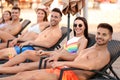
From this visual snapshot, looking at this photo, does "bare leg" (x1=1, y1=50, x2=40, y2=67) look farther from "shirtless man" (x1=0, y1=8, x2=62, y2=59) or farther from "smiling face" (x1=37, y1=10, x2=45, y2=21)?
"smiling face" (x1=37, y1=10, x2=45, y2=21)

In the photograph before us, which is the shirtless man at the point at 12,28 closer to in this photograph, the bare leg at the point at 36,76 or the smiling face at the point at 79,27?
the smiling face at the point at 79,27

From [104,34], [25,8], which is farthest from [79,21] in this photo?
[25,8]

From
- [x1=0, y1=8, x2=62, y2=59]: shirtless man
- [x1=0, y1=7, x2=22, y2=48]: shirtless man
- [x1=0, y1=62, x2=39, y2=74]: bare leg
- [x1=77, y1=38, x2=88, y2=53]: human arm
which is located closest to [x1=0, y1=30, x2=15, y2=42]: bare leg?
[x1=0, y1=7, x2=22, y2=48]: shirtless man

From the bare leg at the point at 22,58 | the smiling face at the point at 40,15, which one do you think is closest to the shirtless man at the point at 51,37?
the smiling face at the point at 40,15

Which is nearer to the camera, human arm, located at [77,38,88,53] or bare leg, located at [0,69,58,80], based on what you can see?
bare leg, located at [0,69,58,80]

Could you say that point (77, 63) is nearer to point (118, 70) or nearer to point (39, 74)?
point (39, 74)

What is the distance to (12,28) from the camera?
768cm

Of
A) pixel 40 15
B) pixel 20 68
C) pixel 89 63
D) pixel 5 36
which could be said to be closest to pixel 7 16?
pixel 5 36

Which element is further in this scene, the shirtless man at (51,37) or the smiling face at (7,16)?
the smiling face at (7,16)

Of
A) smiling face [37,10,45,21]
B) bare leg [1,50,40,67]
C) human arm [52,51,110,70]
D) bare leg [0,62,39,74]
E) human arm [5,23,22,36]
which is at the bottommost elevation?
bare leg [0,62,39,74]

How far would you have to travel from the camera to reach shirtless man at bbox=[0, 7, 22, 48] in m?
7.35

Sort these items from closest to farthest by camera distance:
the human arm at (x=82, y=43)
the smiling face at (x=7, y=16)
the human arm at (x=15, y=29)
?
1. the human arm at (x=82, y=43)
2. the human arm at (x=15, y=29)
3. the smiling face at (x=7, y=16)

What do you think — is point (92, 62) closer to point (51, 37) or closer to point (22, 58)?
point (22, 58)

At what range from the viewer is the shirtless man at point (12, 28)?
735 centimetres
